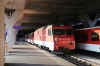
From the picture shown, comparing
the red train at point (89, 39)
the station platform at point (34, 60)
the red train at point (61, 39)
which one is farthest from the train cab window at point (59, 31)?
the red train at point (89, 39)

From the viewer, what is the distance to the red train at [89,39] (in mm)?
17562

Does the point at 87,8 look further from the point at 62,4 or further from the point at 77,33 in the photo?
the point at 77,33

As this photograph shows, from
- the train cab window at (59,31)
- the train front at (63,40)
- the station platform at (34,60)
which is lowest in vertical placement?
the station platform at (34,60)

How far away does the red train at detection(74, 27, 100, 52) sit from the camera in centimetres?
1756

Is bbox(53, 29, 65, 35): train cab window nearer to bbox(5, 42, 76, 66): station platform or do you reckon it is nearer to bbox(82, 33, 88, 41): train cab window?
bbox(5, 42, 76, 66): station platform

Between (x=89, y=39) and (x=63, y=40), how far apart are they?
8.00 feet

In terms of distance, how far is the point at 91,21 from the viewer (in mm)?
34719

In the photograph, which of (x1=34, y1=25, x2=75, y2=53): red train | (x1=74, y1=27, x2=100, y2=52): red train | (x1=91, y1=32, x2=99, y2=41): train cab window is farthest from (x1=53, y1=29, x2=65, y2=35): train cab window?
(x1=91, y1=32, x2=99, y2=41): train cab window

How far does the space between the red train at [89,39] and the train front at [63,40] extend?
5.10 feet

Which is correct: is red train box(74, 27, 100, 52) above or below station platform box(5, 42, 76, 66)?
above

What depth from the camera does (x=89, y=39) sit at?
63.0 feet

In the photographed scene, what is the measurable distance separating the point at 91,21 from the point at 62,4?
837 centimetres

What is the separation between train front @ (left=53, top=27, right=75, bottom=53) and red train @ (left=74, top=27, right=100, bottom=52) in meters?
1.55

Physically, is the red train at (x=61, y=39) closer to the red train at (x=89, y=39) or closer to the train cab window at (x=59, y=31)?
the train cab window at (x=59, y=31)
